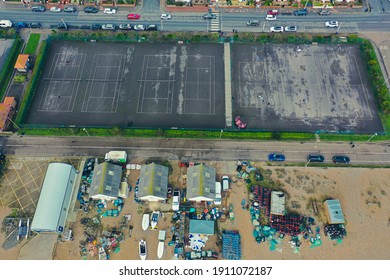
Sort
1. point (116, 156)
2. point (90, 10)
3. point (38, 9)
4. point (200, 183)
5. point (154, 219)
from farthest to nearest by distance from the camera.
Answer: point (38, 9) → point (90, 10) → point (116, 156) → point (154, 219) → point (200, 183)

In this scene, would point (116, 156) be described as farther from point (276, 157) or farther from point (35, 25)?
point (35, 25)

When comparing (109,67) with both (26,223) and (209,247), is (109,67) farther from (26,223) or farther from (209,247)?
(209,247)

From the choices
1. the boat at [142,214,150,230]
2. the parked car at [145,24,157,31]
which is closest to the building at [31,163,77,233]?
the boat at [142,214,150,230]

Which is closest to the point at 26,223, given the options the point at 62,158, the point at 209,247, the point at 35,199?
the point at 35,199

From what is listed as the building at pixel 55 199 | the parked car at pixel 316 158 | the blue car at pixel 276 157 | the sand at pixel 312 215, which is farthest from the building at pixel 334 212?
the building at pixel 55 199

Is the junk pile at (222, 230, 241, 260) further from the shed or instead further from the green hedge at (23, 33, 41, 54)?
the green hedge at (23, 33, 41, 54)

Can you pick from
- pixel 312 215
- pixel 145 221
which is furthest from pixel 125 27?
pixel 312 215

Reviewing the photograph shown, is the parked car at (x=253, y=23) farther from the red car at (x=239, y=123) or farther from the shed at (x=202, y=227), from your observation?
the shed at (x=202, y=227)
